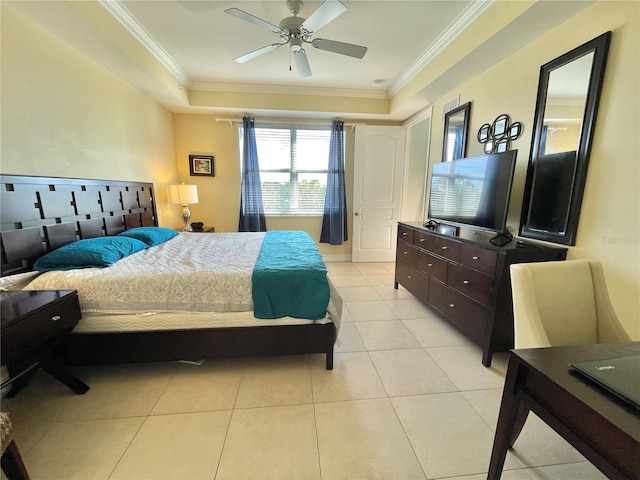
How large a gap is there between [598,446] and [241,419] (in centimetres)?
149

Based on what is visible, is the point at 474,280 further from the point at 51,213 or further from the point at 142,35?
the point at 142,35

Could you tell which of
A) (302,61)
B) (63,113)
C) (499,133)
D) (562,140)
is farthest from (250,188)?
(562,140)

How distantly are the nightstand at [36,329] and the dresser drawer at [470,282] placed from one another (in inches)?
106

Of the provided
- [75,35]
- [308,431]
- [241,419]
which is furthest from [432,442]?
[75,35]

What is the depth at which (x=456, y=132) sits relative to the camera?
3.04m

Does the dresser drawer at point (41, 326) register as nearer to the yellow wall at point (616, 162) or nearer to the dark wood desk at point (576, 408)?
the dark wood desk at point (576, 408)

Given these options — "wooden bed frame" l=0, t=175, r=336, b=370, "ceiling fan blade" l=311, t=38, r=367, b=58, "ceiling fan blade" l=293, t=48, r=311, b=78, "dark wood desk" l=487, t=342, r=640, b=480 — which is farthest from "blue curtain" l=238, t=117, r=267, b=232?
"dark wood desk" l=487, t=342, r=640, b=480

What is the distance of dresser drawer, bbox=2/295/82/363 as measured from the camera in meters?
1.16

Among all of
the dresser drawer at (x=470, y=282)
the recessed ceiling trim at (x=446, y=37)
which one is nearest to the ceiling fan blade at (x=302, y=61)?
the recessed ceiling trim at (x=446, y=37)

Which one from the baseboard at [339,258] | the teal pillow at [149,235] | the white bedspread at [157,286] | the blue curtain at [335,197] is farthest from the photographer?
the baseboard at [339,258]

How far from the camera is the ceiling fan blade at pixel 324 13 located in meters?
1.65

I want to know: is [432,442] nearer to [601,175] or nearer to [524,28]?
[601,175]

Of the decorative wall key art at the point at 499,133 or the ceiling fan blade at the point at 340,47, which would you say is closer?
the ceiling fan blade at the point at 340,47

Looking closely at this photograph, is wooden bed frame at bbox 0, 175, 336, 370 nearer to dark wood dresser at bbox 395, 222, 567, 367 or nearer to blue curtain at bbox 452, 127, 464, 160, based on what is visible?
dark wood dresser at bbox 395, 222, 567, 367
